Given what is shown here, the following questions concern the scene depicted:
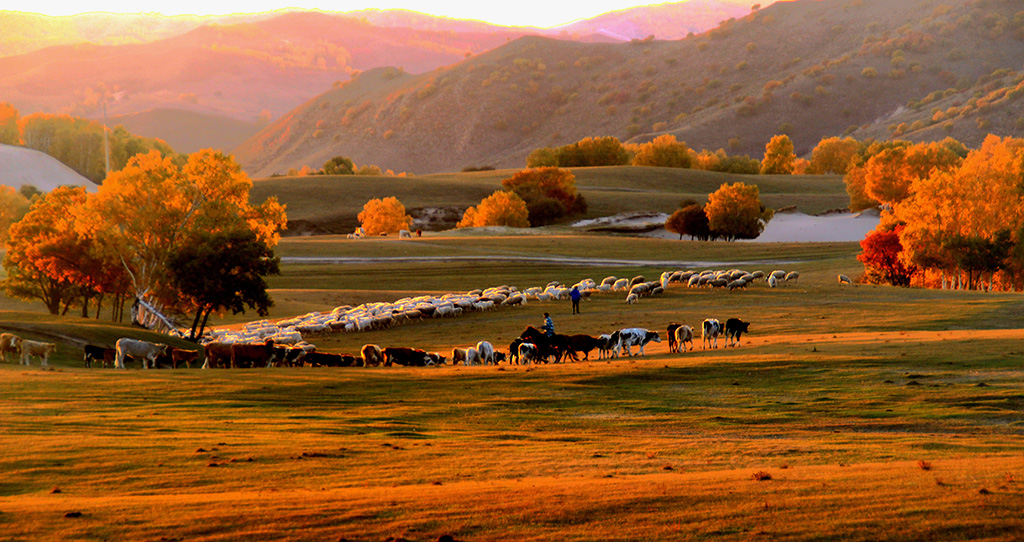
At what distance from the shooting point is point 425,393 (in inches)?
971

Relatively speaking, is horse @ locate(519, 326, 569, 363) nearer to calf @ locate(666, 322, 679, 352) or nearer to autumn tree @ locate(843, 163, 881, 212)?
calf @ locate(666, 322, 679, 352)

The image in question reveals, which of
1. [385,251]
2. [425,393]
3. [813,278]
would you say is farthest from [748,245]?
[425,393]

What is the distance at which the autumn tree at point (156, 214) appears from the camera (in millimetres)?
55656

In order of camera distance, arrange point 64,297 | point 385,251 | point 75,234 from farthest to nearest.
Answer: point 385,251
point 64,297
point 75,234

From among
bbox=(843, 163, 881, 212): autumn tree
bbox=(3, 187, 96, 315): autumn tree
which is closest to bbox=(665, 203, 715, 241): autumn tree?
bbox=(843, 163, 881, 212): autumn tree

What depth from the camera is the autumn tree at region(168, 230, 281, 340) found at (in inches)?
1864

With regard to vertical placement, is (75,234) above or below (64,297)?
above

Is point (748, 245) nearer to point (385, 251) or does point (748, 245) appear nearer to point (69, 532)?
point (385, 251)

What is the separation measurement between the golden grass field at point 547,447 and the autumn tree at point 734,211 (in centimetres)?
9120

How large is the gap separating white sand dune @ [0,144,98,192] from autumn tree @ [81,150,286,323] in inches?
5148

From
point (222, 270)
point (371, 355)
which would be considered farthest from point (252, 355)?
point (222, 270)

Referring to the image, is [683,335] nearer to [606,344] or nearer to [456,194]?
[606,344]

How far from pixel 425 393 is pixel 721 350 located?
43.1 feet

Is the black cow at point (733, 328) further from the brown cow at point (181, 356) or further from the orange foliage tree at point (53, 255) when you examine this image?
the orange foliage tree at point (53, 255)
